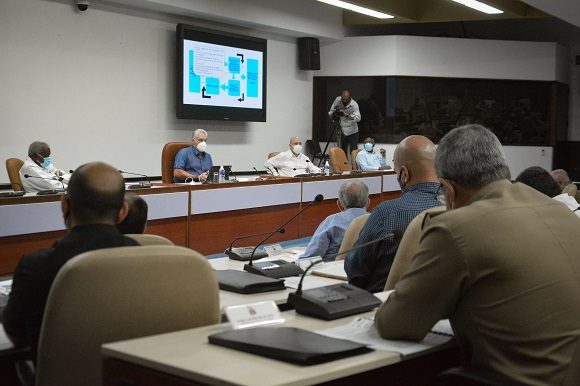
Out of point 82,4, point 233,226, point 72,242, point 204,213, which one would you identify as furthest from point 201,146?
point 72,242

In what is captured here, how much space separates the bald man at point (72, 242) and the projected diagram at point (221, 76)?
9.24 meters

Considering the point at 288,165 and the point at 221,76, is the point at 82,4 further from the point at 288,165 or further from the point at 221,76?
the point at 288,165

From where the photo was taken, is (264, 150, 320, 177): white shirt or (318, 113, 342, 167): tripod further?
(318, 113, 342, 167): tripod

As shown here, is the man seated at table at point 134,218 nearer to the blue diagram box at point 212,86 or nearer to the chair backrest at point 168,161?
the chair backrest at point 168,161

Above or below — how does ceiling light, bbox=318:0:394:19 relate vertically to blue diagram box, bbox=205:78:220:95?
above

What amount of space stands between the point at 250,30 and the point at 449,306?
468 inches

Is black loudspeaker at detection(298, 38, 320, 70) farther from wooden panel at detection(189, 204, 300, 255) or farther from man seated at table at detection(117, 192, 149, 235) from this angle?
man seated at table at detection(117, 192, 149, 235)

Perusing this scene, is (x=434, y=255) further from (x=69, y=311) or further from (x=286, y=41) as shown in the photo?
(x=286, y=41)

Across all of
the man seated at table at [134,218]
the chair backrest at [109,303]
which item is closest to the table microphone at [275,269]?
the man seated at table at [134,218]

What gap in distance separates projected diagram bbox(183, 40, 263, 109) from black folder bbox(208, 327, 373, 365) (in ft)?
32.5

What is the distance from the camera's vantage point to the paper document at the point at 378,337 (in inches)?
79.9

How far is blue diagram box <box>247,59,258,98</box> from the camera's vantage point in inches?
512

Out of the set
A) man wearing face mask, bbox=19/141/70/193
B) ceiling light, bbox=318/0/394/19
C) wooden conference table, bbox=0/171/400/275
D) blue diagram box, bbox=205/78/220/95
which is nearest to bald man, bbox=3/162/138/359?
wooden conference table, bbox=0/171/400/275

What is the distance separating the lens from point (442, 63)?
15.5 meters
